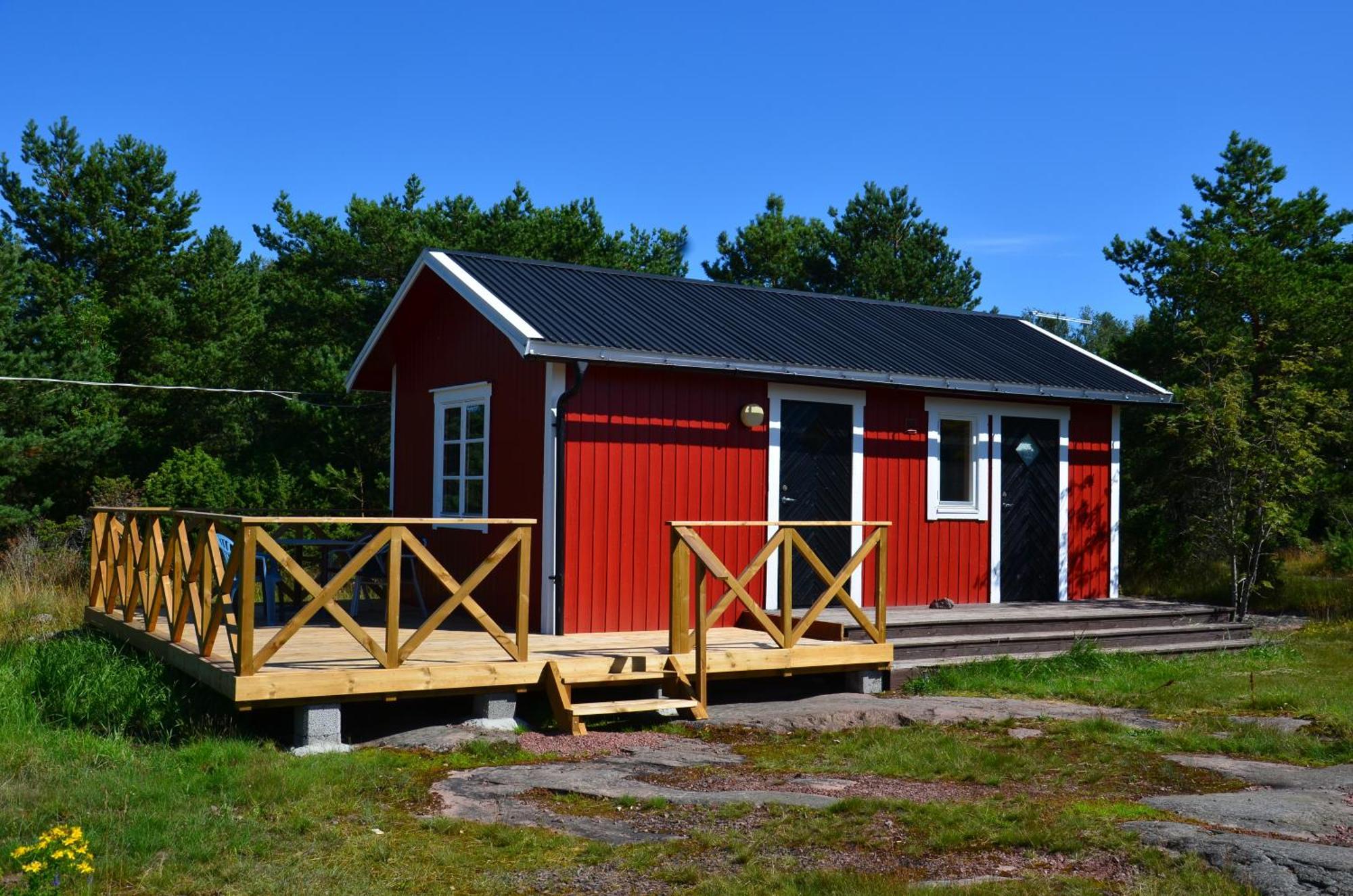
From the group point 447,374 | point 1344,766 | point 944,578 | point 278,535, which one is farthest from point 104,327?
point 1344,766

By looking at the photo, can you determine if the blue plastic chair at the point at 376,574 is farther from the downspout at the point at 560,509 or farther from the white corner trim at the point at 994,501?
the white corner trim at the point at 994,501

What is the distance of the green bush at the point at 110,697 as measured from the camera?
7512 millimetres

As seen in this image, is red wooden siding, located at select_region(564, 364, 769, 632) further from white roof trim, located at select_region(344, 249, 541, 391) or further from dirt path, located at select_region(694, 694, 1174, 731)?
dirt path, located at select_region(694, 694, 1174, 731)

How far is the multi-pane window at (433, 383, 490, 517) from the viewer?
10938 millimetres

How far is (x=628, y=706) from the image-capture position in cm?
795

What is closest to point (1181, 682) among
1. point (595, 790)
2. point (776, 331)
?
point (776, 331)

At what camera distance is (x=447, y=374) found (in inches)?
460

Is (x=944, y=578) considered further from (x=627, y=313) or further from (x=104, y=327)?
(x=104, y=327)

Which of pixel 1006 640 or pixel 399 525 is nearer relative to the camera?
pixel 399 525

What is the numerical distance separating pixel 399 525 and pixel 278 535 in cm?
702

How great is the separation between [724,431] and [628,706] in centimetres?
332

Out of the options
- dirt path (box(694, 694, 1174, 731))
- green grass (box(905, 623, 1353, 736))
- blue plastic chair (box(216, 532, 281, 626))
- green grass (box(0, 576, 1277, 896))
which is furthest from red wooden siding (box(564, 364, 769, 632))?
green grass (box(0, 576, 1277, 896))

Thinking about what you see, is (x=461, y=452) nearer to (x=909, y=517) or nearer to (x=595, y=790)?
(x=909, y=517)

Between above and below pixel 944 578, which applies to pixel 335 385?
above
